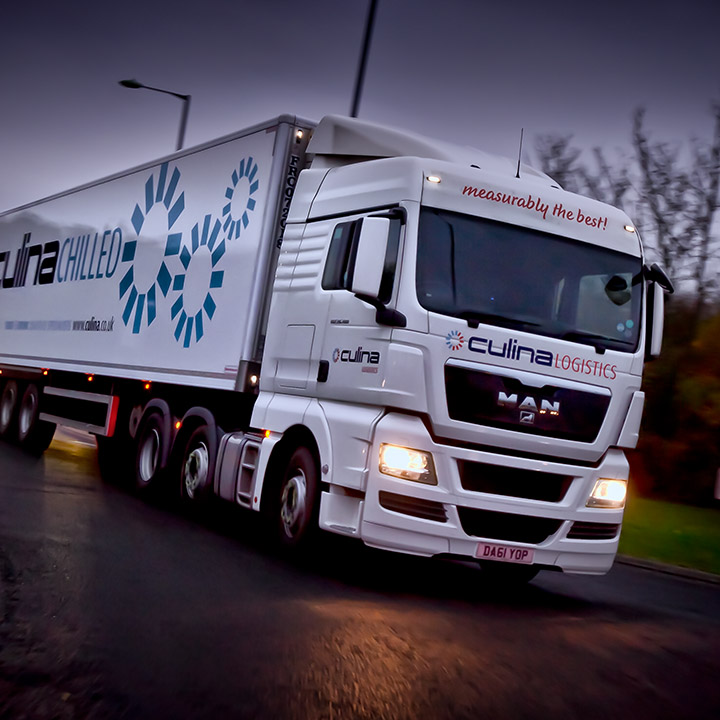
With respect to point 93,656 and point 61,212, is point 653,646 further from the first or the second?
point 61,212

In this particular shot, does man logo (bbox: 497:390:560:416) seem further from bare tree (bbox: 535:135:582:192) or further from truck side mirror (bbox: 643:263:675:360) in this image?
bare tree (bbox: 535:135:582:192)

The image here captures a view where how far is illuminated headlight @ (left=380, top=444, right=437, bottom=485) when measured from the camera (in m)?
8.43

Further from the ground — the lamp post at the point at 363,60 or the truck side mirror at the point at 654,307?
the lamp post at the point at 363,60

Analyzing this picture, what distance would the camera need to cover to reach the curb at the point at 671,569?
1275 cm

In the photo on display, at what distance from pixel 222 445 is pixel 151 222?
372 centimetres

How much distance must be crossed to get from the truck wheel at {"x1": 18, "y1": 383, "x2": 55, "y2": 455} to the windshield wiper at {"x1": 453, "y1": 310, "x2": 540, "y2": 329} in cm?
1066

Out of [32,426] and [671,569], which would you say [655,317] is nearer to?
[671,569]

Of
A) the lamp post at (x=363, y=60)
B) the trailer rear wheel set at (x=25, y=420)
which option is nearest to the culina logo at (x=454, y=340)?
the trailer rear wheel set at (x=25, y=420)

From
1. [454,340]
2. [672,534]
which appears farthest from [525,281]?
[672,534]

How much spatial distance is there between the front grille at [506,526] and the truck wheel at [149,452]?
5.03m

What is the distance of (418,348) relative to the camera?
27.7ft

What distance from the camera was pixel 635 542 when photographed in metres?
15.6

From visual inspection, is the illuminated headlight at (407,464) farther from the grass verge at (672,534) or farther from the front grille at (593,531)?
the grass verge at (672,534)

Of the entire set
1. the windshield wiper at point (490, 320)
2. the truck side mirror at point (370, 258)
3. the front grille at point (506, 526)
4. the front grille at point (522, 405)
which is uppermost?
the truck side mirror at point (370, 258)
